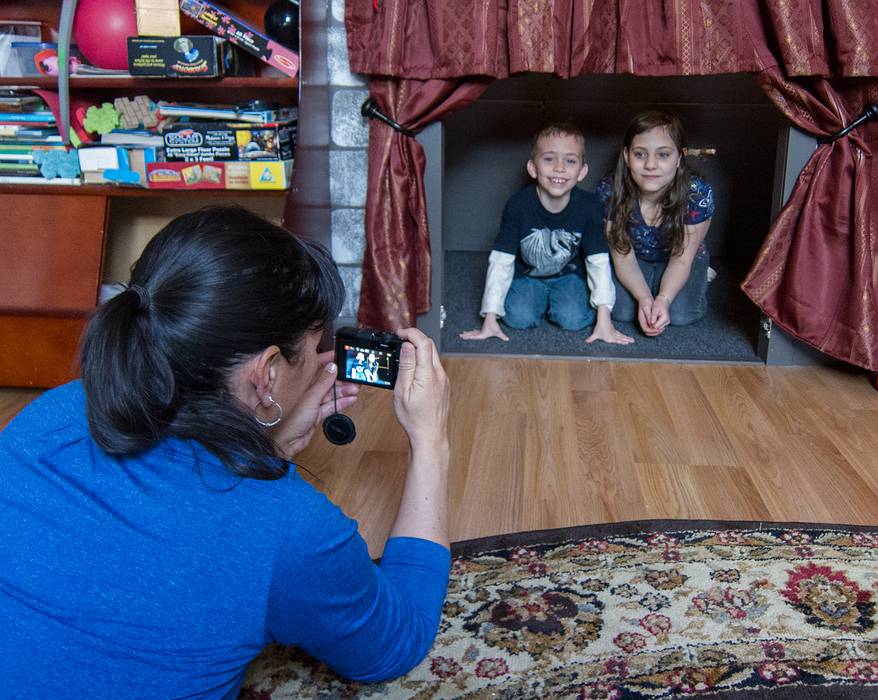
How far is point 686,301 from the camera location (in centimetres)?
318

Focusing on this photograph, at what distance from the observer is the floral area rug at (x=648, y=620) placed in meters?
1.34

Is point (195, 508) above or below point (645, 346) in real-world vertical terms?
above

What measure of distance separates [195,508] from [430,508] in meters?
0.40

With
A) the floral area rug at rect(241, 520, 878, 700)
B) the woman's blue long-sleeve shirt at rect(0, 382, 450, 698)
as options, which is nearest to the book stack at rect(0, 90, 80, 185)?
Answer: the floral area rug at rect(241, 520, 878, 700)

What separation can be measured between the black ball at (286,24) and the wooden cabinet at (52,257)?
125 mm

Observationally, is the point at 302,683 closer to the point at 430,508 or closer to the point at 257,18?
the point at 430,508

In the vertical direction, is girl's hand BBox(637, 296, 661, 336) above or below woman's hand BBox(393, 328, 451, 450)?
below

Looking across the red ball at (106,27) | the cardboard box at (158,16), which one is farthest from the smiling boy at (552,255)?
the red ball at (106,27)

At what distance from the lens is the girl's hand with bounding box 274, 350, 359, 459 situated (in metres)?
1.39

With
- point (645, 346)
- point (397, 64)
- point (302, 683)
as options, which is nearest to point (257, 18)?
point (397, 64)

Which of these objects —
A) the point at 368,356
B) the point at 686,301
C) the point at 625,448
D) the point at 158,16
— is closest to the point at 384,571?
the point at 368,356

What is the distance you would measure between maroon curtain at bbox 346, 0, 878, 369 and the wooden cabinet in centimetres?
34

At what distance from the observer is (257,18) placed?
2734 mm

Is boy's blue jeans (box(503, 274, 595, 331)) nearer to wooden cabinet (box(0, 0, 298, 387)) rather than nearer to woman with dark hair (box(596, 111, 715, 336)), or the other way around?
woman with dark hair (box(596, 111, 715, 336))
